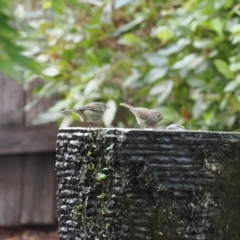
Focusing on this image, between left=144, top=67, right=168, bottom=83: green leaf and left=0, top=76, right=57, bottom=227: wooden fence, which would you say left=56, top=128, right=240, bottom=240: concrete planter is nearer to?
left=144, top=67, right=168, bottom=83: green leaf

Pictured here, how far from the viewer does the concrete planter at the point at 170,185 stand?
3.75 feet

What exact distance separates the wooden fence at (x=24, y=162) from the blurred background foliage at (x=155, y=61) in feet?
1.74

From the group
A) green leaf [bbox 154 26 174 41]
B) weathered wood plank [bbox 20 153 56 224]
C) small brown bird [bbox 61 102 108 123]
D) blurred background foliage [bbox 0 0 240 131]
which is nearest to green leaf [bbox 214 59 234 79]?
blurred background foliage [bbox 0 0 240 131]

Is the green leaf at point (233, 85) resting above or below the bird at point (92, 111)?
above

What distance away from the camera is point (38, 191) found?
417 centimetres

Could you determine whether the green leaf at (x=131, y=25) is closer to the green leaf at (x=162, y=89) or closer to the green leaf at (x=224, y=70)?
the green leaf at (x=162, y=89)

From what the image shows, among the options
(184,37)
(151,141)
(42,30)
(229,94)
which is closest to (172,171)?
(151,141)

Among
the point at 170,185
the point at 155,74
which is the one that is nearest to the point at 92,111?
the point at 170,185

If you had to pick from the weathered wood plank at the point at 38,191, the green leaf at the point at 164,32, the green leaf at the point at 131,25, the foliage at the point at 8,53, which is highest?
the green leaf at the point at 131,25

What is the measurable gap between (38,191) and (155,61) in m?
1.70

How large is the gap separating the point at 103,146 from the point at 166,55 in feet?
5.58

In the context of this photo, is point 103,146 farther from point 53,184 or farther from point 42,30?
point 53,184

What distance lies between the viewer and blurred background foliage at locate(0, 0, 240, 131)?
265cm

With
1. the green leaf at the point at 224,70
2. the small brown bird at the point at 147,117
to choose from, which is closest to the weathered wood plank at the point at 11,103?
the green leaf at the point at 224,70
